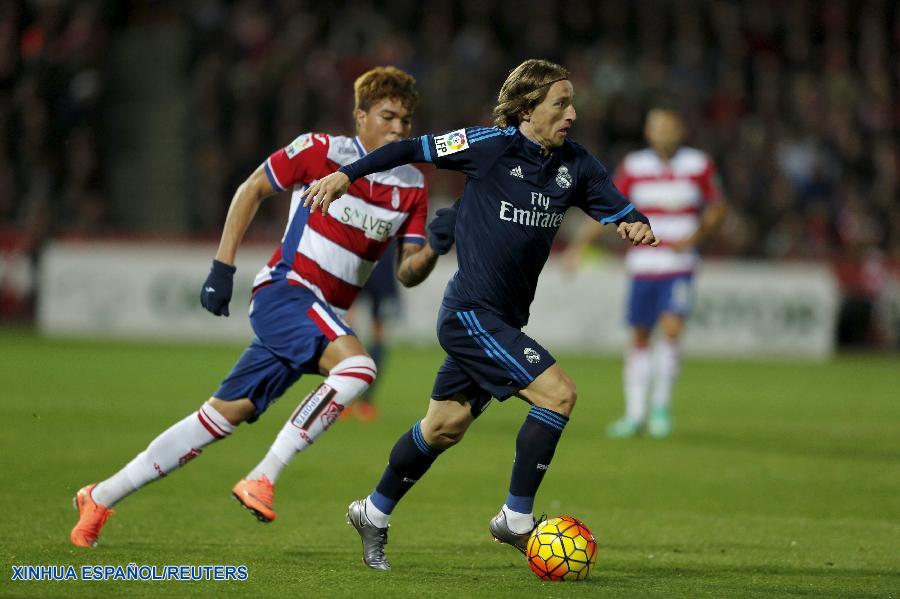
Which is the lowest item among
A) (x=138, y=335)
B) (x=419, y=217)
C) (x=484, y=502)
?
(x=138, y=335)

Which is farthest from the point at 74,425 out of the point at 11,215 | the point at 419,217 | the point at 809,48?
the point at 809,48

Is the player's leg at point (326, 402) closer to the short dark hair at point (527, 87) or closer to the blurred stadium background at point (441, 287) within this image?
the blurred stadium background at point (441, 287)

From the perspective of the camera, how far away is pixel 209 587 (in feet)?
16.3

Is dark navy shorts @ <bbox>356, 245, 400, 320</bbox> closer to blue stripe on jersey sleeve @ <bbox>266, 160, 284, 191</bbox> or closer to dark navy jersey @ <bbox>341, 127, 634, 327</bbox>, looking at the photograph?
blue stripe on jersey sleeve @ <bbox>266, 160, 284, 191</bbox>

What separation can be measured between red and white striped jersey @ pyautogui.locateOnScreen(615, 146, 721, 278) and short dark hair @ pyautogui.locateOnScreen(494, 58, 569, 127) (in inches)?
203

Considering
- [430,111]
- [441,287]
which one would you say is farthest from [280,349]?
[430,111]

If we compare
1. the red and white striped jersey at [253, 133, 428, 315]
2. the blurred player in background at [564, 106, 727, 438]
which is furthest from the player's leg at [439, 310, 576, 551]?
the blurred player in background at [564, 106, 727, 438]

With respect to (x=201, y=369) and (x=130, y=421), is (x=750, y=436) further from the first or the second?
(x=201, y=369)

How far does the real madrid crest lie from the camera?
5660 mm

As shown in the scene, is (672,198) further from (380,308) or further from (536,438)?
(536,438)

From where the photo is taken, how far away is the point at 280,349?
602cm

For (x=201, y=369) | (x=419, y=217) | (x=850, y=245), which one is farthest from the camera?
(x=850, y=245)

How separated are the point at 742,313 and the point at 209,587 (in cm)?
1443

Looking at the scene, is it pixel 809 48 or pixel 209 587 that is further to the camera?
pixel 809 48
